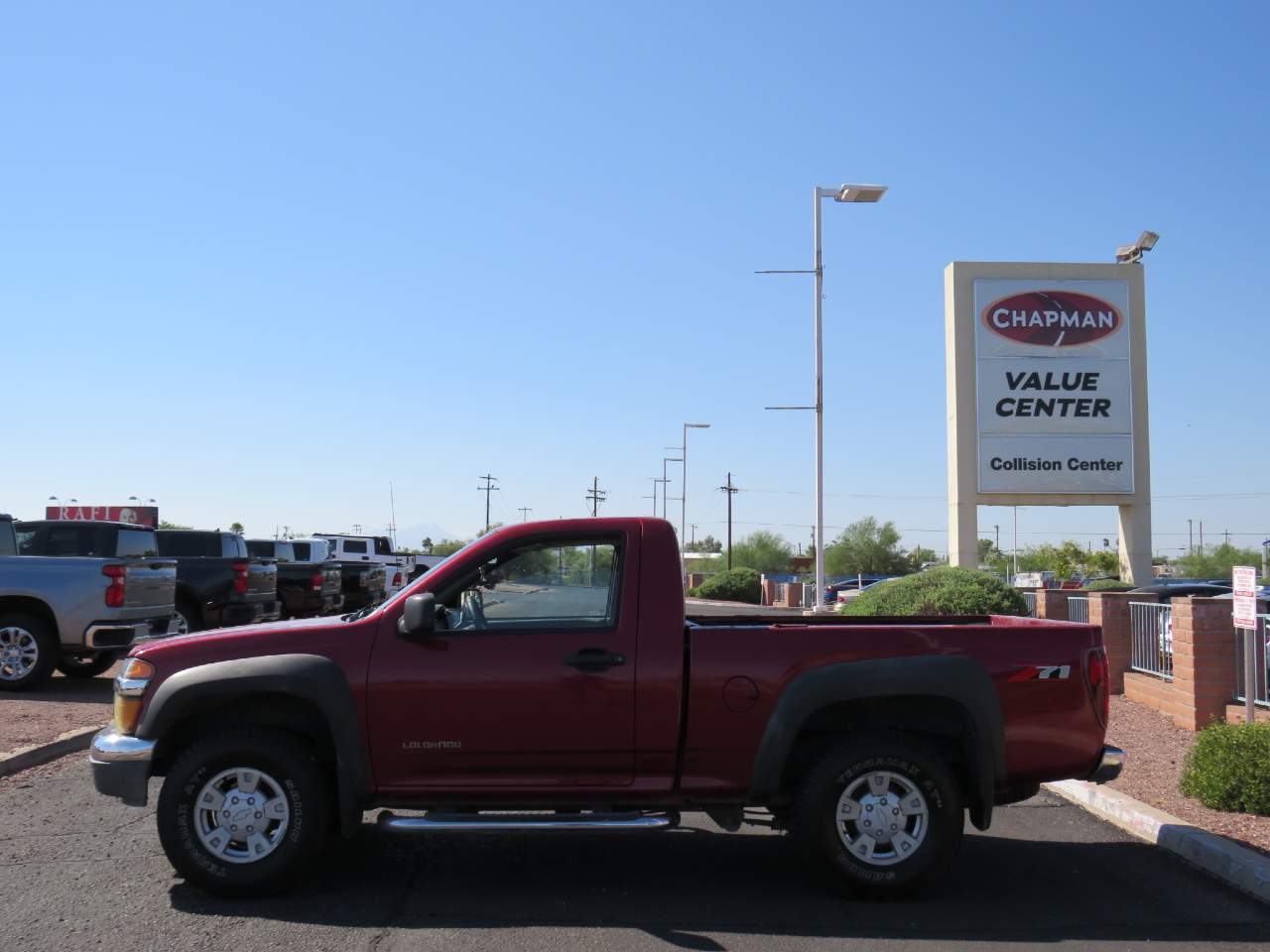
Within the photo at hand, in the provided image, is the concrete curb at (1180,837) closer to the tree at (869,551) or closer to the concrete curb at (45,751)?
the concrete curb at (45,751)

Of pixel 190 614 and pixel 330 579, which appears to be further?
pixel 330 579

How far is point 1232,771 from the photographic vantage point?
777 cm

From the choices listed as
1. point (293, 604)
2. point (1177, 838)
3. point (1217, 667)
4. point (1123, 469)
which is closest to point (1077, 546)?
point (1123, 469)

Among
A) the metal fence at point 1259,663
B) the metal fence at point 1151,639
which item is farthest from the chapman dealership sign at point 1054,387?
the metal fence at point 1259,663

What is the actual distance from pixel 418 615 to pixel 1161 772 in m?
6.33

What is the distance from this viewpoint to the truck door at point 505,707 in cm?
600

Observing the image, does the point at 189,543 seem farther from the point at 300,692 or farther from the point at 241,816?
the point at 300,692

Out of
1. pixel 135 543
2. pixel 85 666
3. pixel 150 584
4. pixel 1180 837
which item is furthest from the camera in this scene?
pixel 85 666

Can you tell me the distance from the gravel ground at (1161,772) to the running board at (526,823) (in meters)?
3.56

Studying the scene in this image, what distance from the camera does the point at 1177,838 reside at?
7016 mm

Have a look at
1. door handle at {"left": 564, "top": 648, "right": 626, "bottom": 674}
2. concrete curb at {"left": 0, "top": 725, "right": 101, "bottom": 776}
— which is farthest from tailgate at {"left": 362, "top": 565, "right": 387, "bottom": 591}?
door handle at {"left": 564, "top": 648, "right": 626, "bottom": 674}

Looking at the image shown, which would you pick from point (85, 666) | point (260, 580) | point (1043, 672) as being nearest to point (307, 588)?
point (260, 580)

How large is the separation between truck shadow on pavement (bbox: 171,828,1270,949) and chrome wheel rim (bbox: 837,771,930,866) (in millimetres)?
276

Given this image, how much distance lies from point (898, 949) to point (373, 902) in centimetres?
257
